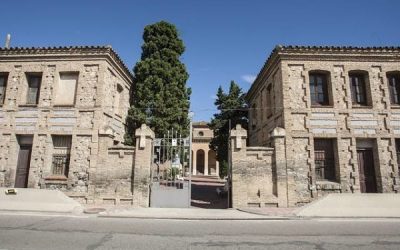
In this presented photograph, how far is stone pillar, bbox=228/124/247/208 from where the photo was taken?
39.1 ft

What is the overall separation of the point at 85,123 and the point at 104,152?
1.79m

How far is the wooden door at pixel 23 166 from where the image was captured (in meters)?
13.2

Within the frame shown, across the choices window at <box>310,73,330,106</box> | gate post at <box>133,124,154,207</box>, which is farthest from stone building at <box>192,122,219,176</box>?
gate post at <box>133,124,154,207</box>

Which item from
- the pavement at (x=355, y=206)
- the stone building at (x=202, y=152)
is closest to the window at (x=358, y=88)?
the pavement at (x=355, y=206)

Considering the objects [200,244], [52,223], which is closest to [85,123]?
[52,223]

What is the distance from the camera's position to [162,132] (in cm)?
1598

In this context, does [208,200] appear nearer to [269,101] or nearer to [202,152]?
[269,101]

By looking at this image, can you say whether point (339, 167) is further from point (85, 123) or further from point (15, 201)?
point (15, 201)

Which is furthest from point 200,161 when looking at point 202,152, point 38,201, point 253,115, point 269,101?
point 38,201

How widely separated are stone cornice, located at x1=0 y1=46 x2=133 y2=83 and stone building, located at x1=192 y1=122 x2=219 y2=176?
27946mm

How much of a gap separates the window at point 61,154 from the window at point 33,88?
2547mm

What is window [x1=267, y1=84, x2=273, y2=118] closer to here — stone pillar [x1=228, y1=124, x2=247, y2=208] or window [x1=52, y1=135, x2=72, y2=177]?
stone pillar [x1=228, y1=124, x2=247, y2=208]

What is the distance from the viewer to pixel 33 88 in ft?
46.9

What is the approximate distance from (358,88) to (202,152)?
31111mm
